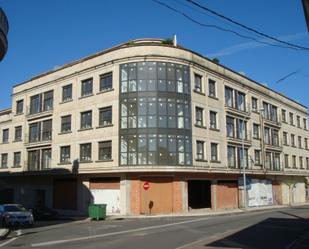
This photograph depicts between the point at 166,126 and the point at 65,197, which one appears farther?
the point at 65,197

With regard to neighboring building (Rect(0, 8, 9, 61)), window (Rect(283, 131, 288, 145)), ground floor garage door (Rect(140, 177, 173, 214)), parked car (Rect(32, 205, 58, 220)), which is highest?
window (Rect(283, 131, 288, 145))

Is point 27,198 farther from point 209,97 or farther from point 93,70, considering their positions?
point 209,97

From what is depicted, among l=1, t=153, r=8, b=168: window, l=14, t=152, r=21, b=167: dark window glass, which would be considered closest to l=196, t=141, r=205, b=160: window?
l=14, t=152, r=21, b=167: dark window glass

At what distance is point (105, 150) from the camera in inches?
1555

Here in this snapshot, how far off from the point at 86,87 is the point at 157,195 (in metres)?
12.5

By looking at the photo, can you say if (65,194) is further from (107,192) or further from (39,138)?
(39,138)

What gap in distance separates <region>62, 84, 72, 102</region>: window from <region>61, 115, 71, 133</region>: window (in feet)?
5.88

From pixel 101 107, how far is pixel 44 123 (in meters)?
9.28

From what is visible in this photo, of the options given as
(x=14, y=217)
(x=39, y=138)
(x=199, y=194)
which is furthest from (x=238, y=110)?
(x=14, y=217)

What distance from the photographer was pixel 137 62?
38938 mm

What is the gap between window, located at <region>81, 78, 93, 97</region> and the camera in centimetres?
4247

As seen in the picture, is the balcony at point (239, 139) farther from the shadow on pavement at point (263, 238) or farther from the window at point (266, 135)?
the shadow on pavement at point (263, 238)

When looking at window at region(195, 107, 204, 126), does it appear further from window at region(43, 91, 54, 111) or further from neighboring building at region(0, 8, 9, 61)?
neighboring building at region(0, 8, 9, 61)

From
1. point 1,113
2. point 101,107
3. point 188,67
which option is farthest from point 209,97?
point 1,113
